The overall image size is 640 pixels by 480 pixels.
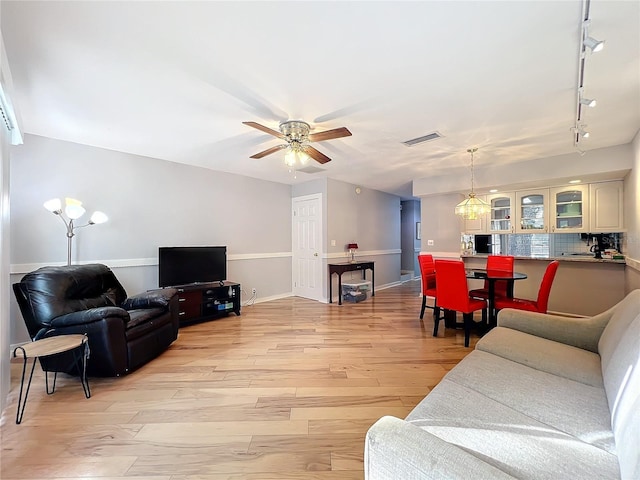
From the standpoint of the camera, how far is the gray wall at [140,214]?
328 centimetres

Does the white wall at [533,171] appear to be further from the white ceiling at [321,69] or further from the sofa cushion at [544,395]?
the sofa cushion at [544,395]

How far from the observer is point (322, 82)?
217 centimetres

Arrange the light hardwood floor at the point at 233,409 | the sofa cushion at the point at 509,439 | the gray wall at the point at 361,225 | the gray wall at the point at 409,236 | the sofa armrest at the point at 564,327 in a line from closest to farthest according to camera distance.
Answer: the sofa cushion at the point at 509,439
the light hardwood floor at the point at 233,409
the sofa armrest at the point at 564,327
the gray wall at the point at 361,225
the gray wall at the point at 409,236

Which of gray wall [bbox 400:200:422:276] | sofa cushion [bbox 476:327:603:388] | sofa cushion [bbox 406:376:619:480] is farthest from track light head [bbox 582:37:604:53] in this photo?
gray wall [bbox 400:200:422:276]

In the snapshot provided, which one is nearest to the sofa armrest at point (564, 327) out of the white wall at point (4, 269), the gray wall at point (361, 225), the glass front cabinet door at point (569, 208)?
the glass front cabinet door at point (569, 208)

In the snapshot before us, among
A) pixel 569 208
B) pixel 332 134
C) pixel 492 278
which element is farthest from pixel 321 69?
pixel 569 208

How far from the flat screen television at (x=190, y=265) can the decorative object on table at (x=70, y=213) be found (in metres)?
0.84

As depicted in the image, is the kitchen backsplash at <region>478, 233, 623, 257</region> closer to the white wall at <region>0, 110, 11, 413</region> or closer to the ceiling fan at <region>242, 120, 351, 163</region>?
the ceiling fan at <region>242, 120, 351, 163</region>

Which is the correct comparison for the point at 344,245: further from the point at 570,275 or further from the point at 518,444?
the point at 518,444

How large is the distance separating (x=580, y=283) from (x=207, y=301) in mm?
5883

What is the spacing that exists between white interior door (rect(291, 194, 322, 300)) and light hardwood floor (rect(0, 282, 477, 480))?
2.16 metres

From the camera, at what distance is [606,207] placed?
4.21m

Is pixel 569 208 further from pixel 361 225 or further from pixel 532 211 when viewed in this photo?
pixel 361 225

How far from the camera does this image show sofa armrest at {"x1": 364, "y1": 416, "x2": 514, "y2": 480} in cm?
79
